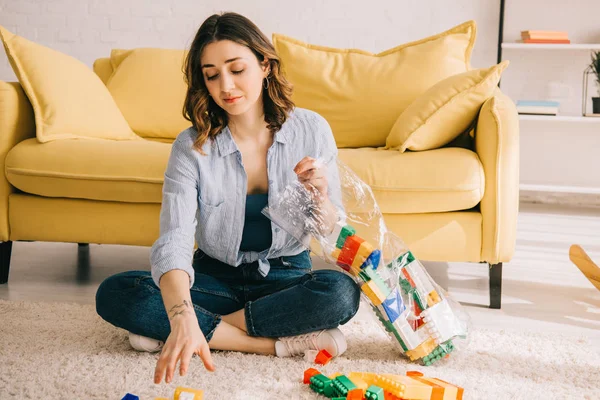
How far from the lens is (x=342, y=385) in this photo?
1213 mm

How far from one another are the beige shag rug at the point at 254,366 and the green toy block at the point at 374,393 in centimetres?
14

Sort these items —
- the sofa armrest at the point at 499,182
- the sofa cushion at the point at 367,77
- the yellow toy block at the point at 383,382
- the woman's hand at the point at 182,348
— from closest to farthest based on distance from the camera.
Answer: the woman's hand at the point at 182,348 → the yellow toy block at the point at 383,382 → the sofa armrest at the point at 499,182 → the sofa cushion at the point at 367,77

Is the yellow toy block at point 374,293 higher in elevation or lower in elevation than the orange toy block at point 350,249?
lower

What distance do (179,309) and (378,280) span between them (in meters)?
0.51

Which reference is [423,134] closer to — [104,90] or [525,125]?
[104,90]

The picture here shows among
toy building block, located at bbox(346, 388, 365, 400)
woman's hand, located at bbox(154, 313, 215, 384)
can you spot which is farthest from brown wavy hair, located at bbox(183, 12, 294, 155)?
toy building block, located at bbox(346, 388, 365, 400)

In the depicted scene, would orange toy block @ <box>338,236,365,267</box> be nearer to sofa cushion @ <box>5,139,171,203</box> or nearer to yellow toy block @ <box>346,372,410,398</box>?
yellow toy block @ <box>346,372,410,398</box>

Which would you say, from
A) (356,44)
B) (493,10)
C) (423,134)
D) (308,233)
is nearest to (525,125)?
(493,10)

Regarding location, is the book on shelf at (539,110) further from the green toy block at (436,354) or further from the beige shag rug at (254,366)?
the green toy block at (436,354)

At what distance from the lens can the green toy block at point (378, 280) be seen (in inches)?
55.8

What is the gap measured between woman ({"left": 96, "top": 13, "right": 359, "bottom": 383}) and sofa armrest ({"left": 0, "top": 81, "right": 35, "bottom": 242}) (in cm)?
84

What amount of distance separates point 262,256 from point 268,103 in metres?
0.38

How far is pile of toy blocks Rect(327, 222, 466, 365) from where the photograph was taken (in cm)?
142

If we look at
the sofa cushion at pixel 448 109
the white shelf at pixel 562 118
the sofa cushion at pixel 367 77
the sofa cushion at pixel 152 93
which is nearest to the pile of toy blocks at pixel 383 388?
the sofa cushion at pixel 448 109
